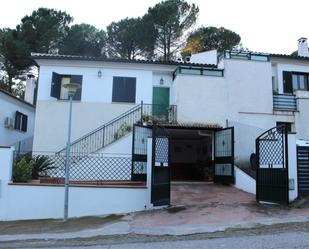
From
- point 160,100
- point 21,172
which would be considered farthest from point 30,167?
point 160,100

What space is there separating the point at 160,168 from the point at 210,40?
82.6ft

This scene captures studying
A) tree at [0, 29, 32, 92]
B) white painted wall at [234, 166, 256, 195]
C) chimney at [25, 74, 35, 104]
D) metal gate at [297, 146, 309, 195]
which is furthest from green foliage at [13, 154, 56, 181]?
tree at [0, 29, 32, 92]

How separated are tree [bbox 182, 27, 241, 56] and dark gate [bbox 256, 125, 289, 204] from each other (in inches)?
858

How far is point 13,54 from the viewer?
102ft

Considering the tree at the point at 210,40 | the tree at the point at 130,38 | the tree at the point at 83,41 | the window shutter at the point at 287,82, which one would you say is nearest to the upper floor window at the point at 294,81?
the window shutter at the point at 287,82

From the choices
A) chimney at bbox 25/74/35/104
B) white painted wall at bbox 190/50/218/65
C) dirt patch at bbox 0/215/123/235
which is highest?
white painted wall at bbox 190/50/218/65

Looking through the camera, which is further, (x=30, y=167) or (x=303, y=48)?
(x=303, y=48)

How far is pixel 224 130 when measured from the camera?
59.3ft

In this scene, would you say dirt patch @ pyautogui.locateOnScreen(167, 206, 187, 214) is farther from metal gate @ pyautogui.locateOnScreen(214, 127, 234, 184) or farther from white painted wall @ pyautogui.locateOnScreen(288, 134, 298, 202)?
metal gate @ pyautogui.locateOnScreen(214, 127, 234, 184)

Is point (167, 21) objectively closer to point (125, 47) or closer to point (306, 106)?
point (125, 47)

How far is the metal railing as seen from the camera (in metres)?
20.4

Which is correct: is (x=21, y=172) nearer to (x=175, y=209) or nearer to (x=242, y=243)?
(x=175, y=209)

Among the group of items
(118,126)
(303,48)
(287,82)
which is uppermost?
(303,48)

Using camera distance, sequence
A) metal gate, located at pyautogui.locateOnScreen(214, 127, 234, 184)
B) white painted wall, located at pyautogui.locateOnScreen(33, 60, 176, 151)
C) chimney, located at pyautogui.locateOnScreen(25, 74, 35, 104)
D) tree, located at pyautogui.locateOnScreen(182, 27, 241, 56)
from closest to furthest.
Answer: metal gate, located at pyautogui.locateOnScreen(214, 127, 234, 184) < white painted wall, located at pyautogui.locateOnScreen(33, 60, 176, 151) < chimney, located at pyautogui.locateOnScreen(25, 74, 35, 104) < tree, located at pyautogui.locateOnScreen(182, 27, 241, 56)
